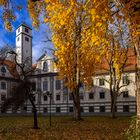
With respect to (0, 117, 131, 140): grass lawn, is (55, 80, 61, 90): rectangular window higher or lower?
higher

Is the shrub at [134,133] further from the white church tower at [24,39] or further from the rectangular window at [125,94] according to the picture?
the white church tower at [24,39]

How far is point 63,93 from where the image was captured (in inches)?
2753

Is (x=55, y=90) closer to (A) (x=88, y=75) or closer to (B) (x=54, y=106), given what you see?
(B) (x=54, y=106)

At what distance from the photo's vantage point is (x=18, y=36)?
82.1m

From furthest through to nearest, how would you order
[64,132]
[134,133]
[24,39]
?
[24,39] → [64,132] → [134,133]

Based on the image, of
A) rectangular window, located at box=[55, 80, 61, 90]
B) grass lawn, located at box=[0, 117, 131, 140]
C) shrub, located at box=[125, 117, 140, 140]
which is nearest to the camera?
shrub, located at box=[125, 117, 140, 140]

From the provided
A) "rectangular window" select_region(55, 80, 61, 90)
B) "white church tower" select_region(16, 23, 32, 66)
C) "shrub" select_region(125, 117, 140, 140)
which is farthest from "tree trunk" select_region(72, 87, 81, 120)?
"white church tower" select_region(16, 23, 32, 66)

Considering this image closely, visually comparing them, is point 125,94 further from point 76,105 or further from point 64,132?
point 64,132

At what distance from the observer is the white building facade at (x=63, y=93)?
6172 cm

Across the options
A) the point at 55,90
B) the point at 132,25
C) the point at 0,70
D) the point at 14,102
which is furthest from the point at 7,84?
the point at 132,25

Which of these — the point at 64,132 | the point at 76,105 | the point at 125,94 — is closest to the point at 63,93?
the point at 125,94

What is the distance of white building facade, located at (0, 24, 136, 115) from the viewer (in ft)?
202

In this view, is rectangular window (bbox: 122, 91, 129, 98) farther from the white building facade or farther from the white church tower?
the white church tower

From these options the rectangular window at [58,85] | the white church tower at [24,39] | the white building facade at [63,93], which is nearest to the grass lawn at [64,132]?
the white building facade at [63,93]
